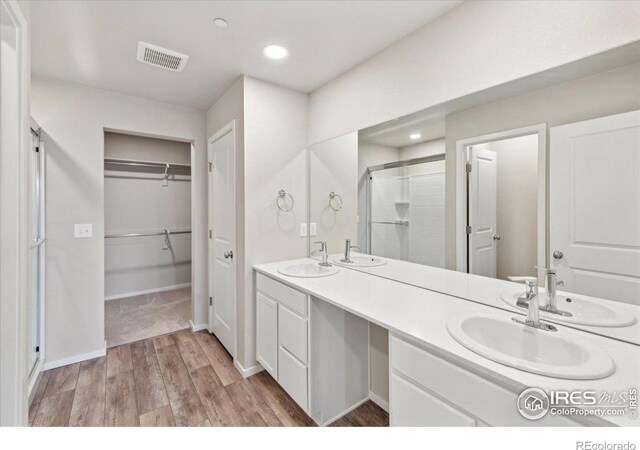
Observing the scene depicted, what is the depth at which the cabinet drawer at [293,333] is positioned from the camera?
5.66ft

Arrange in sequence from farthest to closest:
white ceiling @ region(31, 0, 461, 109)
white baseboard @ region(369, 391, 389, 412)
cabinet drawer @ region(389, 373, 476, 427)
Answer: white baseboard @ region(369, 391, 389, 412)
white ceiling @ region(31, 0, 461, 109)
cabinet drawer @ region(389, 373, 476, 427)

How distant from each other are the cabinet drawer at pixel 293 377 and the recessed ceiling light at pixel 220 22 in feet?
6.61

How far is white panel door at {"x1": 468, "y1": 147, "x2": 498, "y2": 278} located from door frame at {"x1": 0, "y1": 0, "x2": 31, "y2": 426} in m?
1.94

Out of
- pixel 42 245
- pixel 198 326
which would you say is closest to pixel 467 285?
pixel 198 326

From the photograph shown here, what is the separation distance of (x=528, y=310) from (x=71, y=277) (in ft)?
10.3

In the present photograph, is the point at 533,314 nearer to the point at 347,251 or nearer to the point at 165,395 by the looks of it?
the point at 347,251

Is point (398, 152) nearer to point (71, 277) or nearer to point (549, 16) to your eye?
point (549, 16)

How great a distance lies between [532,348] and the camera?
1.12 meters

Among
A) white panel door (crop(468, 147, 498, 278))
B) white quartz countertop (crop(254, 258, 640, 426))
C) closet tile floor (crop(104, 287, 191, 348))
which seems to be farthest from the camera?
closet tile floor (crop(104, 287, 191, 348))

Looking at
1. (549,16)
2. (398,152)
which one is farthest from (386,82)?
(549,16)

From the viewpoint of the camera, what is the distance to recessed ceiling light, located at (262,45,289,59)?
1887mm

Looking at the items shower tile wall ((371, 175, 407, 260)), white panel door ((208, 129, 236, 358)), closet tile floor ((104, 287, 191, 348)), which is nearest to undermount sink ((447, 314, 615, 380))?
shower tile wall ((371, 175, 407, 260))

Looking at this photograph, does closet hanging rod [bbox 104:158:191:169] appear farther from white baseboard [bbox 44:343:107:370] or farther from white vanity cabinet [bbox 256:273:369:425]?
white vanity cabinet [bbox 256:273:369:425]

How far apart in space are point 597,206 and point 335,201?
161 centimetres
